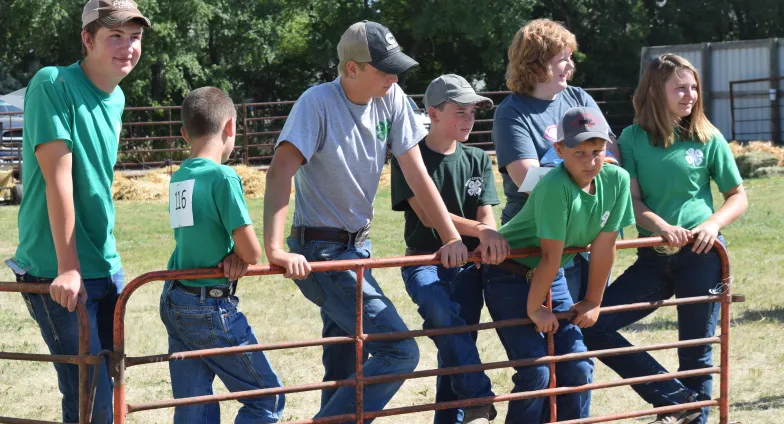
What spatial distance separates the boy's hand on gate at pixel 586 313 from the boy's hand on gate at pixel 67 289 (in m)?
2.05

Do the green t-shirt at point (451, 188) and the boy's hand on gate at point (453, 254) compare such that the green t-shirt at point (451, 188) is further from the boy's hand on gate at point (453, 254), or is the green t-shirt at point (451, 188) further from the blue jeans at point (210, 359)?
the blue jeans at point (210, 359)

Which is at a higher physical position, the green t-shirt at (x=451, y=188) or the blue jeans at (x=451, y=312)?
the green t-shirt at (x=451, y=188)

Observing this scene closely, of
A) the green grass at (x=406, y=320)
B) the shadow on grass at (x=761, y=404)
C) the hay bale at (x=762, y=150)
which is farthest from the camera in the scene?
the hay bale at (x=762, y=150)

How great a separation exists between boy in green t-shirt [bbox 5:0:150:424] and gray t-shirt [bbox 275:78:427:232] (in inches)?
Result: 27.8

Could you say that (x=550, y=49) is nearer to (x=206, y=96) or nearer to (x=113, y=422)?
(x=206, y=96)

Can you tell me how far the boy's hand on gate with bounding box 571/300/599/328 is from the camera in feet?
14.8

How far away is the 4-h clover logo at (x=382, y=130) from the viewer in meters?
4.37

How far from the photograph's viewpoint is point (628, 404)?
5.94 m

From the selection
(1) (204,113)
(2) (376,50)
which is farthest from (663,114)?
(1) (204,113)

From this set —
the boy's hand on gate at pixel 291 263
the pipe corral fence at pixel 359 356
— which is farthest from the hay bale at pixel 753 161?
the boy's hand on gate at pixel 291 263

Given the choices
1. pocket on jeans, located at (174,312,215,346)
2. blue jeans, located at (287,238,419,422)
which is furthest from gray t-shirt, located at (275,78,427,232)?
pocket on jeans, located at (174,312,215,346)

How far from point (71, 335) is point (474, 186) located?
1928 millimetres

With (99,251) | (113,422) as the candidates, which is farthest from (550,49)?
(113,422)

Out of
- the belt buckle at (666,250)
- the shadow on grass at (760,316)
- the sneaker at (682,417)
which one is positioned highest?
the belt buckle at (666,250)
